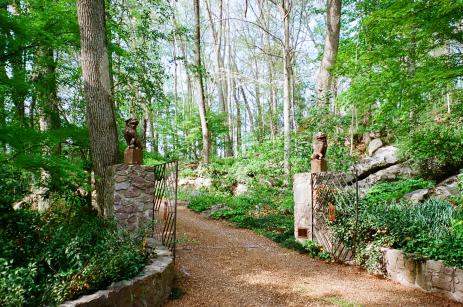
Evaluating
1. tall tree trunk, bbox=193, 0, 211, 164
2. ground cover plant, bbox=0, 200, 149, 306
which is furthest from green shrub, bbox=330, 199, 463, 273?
tall tree trunk, bbox=193, 0, 211, 164

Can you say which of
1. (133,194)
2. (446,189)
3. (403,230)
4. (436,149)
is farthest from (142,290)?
(436,149)

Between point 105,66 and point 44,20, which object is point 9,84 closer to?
point 44,20

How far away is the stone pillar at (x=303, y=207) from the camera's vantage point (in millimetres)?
6500

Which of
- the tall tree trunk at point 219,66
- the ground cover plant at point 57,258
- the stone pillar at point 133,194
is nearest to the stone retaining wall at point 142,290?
the ground cover plant at point 57,258

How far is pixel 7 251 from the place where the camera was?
3.21m

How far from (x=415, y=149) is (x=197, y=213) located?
21.3ft

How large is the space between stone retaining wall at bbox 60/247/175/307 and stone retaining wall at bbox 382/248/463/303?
10.6 feet

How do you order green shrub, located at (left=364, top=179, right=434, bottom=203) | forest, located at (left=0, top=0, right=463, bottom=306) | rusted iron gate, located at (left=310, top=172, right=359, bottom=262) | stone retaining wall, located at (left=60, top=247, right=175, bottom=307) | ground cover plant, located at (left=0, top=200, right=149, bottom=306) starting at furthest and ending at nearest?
1. green shrub, located at (left=364, top=179, right=434, bottom=203)
2. rusted iron gate, located at (left=310, top=172, right=359, bottom=262)
3. forest, located at (left=0, top=0, right=463, bottom=306)
4. stone retaining wall, located at (left=60, top=247, right=175, bottom=307)
5. ground cover plant, located at (left=0, top=200, right=149, bottom=306)

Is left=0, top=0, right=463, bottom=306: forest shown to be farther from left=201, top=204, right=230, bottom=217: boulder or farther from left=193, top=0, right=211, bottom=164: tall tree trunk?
left=193, top=0, right=211, bottom=164: tall tree trunk

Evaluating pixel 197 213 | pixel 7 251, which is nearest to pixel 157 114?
pixel 197 213

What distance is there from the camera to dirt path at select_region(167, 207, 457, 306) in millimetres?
4203

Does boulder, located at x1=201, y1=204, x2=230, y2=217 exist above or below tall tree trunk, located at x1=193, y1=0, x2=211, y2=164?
below

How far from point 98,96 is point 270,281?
4148mm

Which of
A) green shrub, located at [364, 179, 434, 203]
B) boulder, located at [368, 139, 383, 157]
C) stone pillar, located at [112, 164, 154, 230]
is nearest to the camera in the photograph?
stone pillar, located at [112, 164, 154, 230]
